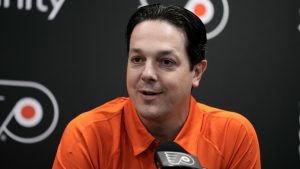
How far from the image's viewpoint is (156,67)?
1439 millimetres

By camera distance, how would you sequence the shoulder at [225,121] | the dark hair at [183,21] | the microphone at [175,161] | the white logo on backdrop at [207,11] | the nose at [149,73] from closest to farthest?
the microphone at [175,161] < the nose at [149,73] < the dark hair at [183,21] < the shoulder at [225,121] < the white logo on backdrop at [207,11]

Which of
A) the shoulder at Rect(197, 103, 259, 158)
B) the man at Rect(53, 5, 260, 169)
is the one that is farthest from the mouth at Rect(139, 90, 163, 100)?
the shoulder at Rect(197, 103, 259, 158)

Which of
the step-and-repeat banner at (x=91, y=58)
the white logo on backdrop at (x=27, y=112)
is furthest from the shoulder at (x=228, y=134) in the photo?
the white logo on backdrop at (x=27, y=112)

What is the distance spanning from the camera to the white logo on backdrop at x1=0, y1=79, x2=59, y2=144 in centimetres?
200

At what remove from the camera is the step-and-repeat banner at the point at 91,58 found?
200cm

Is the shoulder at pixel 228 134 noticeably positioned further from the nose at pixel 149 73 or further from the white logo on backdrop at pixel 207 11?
the white logo on backdrop at pixel 207 11

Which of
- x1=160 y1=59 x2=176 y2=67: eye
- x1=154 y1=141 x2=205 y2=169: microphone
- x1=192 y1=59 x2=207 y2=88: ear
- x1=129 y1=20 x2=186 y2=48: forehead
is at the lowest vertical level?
x1=154 y1=141 x2=205 y2=169: microphone

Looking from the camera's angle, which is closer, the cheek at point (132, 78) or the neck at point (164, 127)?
the cheek at point (132, 78)

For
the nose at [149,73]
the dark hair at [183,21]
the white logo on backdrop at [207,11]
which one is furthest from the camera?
the white logo on backdrop at [207,11]

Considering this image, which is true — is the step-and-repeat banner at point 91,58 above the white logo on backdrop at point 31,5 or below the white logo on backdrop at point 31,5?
below

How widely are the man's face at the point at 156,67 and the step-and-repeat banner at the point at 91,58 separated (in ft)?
1.72

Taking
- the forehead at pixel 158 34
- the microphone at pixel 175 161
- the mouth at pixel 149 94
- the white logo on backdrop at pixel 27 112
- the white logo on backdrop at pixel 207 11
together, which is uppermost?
the white logo on backdrop at pixel 207 11

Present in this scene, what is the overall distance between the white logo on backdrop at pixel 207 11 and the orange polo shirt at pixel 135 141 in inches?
18.6

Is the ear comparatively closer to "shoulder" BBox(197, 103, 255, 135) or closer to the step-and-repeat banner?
"shoulder" BBox(197, 103, 255, 135)
